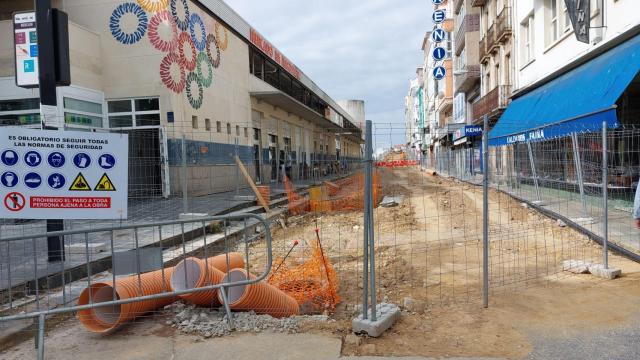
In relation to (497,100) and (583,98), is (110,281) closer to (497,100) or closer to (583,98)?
(583,98)

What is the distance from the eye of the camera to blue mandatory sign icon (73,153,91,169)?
19.3ft

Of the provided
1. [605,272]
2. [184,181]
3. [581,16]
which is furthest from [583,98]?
[184,181]

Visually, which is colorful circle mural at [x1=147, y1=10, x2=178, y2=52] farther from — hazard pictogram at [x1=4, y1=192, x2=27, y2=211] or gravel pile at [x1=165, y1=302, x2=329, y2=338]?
gravel pile at [x1=165, y1=302, x2=329, y2=338]

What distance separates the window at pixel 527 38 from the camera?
67.2ft

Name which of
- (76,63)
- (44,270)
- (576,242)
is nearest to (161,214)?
(44,270)

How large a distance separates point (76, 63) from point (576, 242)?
14.6 metres

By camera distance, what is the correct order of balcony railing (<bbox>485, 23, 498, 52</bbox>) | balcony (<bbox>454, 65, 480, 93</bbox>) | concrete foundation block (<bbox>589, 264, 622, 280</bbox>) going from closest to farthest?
concrete foundation block (<bbox>589, 264, 622, 280</bbox>) → balcony railing (<bbox>485, 23, 498, 52</bbox>) → balcony (<bbox>454, 65, 480, 93</bbox>)

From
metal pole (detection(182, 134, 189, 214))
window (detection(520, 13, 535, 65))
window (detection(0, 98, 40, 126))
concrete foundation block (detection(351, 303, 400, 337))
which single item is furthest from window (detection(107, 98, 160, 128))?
window (detection(520, 13, 535, 65))

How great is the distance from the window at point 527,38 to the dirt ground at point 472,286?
10.8 metres

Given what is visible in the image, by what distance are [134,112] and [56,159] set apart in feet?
37.1

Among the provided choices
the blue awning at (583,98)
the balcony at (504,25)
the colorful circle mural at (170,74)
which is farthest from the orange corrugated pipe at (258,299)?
the balcony at (504,25)

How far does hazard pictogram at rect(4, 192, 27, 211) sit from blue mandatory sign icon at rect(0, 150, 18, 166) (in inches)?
14.4

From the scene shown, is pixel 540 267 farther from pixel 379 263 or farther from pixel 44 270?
pixel 44 270

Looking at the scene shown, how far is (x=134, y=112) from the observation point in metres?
16.4
